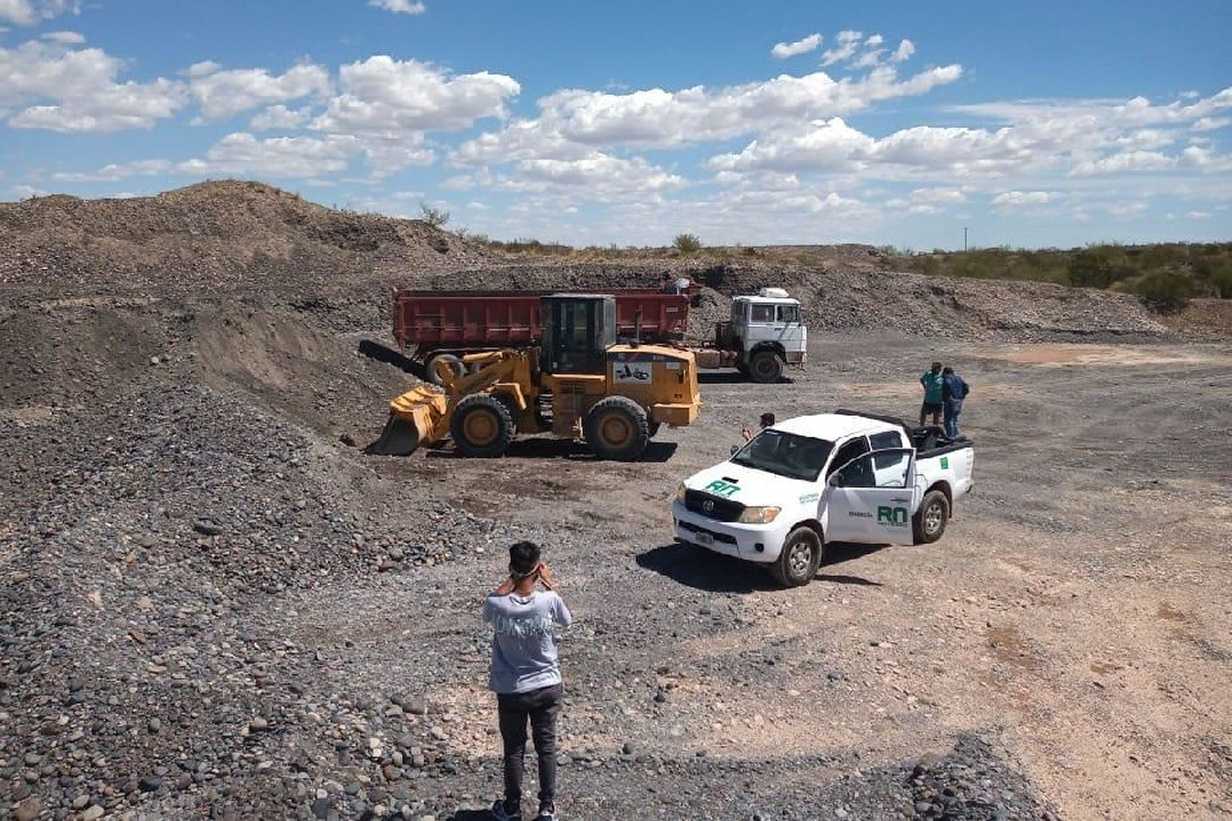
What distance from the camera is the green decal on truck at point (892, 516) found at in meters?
10.3

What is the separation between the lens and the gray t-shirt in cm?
527

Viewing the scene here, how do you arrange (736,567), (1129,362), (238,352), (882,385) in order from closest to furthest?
1. (736,567)
2. (238,352)
3. (882,385)
4. (1129,362)

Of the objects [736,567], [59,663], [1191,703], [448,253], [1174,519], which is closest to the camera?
[59,663]

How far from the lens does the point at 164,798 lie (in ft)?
18.5

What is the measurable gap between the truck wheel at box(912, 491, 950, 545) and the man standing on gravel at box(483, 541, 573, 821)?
694 cm

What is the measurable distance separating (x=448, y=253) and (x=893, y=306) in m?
18.8

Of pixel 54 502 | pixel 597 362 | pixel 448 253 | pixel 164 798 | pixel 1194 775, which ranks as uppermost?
pixel 448 253

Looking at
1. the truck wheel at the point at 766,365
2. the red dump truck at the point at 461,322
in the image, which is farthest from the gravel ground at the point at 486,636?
the truck wheel at the point at 766,365

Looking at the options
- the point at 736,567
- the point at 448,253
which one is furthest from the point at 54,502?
the point at 448,253

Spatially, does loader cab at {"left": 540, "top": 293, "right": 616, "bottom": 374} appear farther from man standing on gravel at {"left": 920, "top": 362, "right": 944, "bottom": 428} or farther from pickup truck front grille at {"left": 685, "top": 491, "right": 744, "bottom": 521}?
pickup truck front grille at {"left": 685, "top": 491, "right": 744, "bottom": 521}

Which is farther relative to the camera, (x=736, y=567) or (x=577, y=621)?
(x=736, y=567)

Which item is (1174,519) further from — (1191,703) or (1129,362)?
(1129,362)

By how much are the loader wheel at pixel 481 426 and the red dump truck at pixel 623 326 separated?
6.97 meters

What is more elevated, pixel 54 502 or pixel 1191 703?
pixel 54 502
